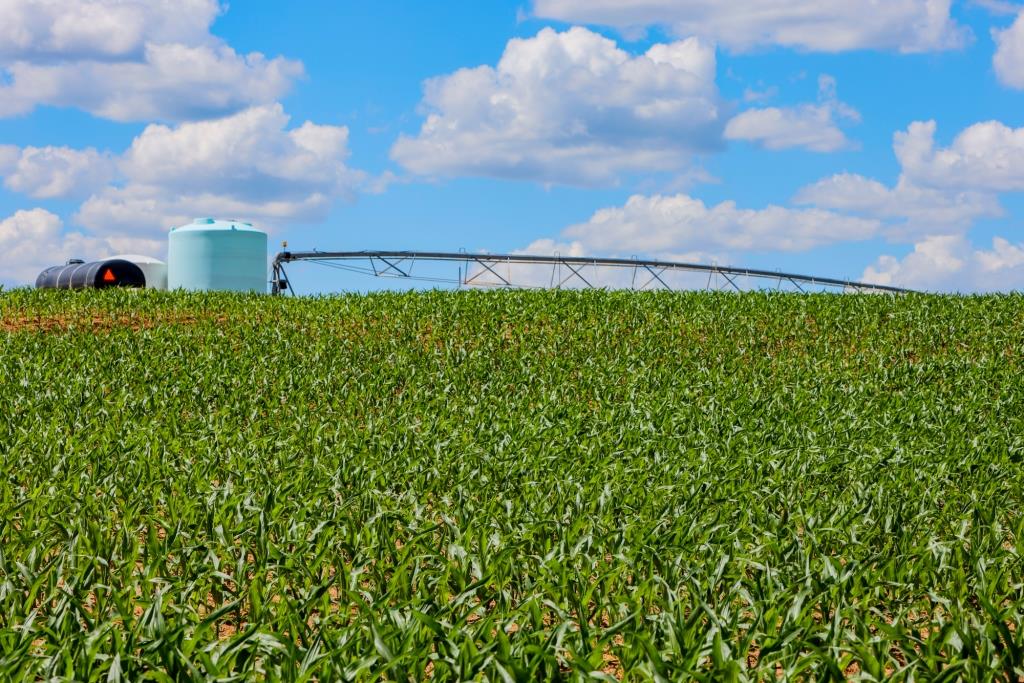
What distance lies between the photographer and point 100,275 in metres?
31.3

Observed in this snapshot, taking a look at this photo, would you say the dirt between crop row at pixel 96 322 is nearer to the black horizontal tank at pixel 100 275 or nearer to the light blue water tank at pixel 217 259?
the black horizontal tank at pixel 100 275

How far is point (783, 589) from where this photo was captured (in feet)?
16.7

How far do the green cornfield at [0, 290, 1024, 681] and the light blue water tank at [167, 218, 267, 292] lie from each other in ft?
41.5

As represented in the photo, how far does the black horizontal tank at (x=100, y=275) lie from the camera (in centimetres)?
3125

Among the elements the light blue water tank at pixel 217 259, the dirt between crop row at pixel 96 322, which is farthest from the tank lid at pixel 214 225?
the dirt between crop row at pixel 96 322

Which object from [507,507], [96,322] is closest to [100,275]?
[96,322]

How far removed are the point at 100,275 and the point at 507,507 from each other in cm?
2787

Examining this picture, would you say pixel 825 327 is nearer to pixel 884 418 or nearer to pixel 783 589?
pixel 884 418

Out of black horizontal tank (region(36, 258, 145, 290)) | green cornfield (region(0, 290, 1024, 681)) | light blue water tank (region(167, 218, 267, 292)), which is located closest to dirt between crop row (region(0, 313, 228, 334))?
green cornfield (region(0, 290, 1024, 681))

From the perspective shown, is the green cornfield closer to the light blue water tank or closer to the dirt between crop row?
the dirt between crop row

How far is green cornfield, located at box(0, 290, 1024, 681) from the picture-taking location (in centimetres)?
427

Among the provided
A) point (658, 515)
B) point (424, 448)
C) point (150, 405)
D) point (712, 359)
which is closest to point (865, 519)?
point (658, 515)

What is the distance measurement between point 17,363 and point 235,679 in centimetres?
1486

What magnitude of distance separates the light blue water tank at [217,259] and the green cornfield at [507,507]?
498 inches
